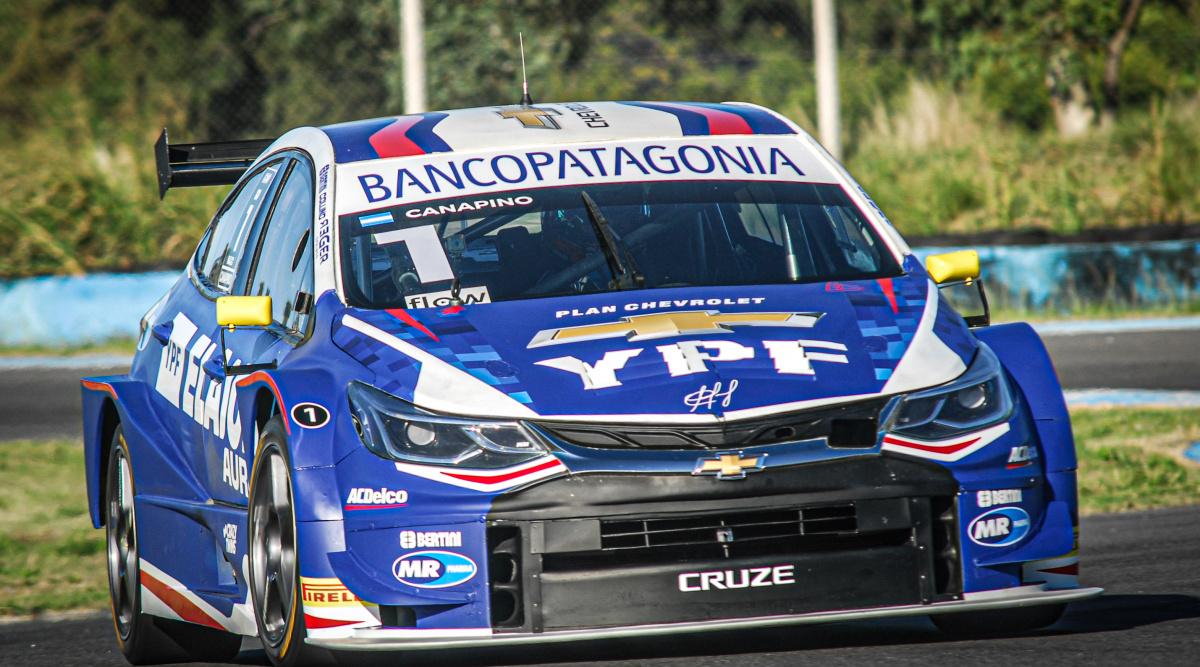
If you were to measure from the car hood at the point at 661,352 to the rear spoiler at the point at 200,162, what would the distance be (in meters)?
2.04

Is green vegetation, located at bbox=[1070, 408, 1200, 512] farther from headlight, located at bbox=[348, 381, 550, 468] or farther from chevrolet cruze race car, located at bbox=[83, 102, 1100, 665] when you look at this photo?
headlight, located at bbox=[348, 381, 550, 468]

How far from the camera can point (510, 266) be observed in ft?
15.7

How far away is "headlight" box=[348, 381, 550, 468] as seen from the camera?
3.86 m

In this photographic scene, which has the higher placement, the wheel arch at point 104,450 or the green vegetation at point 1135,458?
the wheel arch at point 104,450

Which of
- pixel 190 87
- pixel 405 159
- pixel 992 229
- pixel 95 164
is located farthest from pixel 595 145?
pixel 190 87

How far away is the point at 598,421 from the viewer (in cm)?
385

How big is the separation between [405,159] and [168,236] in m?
12.2

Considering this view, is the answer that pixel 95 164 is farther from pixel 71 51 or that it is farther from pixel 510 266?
pixel 510 266

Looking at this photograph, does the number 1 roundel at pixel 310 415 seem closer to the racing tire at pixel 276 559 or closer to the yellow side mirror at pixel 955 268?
the racing tire at pixel 276 559

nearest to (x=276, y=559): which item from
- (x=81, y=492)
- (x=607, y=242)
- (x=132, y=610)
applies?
(x=607, y=242)

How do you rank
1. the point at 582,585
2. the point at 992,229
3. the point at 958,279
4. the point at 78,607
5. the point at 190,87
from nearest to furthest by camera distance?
1. the point at 582,585
2. the point at 958,279
3. the point at 78,607
4. the point at 992,229
5. the point at 190,87

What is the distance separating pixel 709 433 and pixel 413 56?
12599mm

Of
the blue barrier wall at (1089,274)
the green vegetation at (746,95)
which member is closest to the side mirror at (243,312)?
the blue barrier wall at (1089,274)

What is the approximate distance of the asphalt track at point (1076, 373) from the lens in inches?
442
